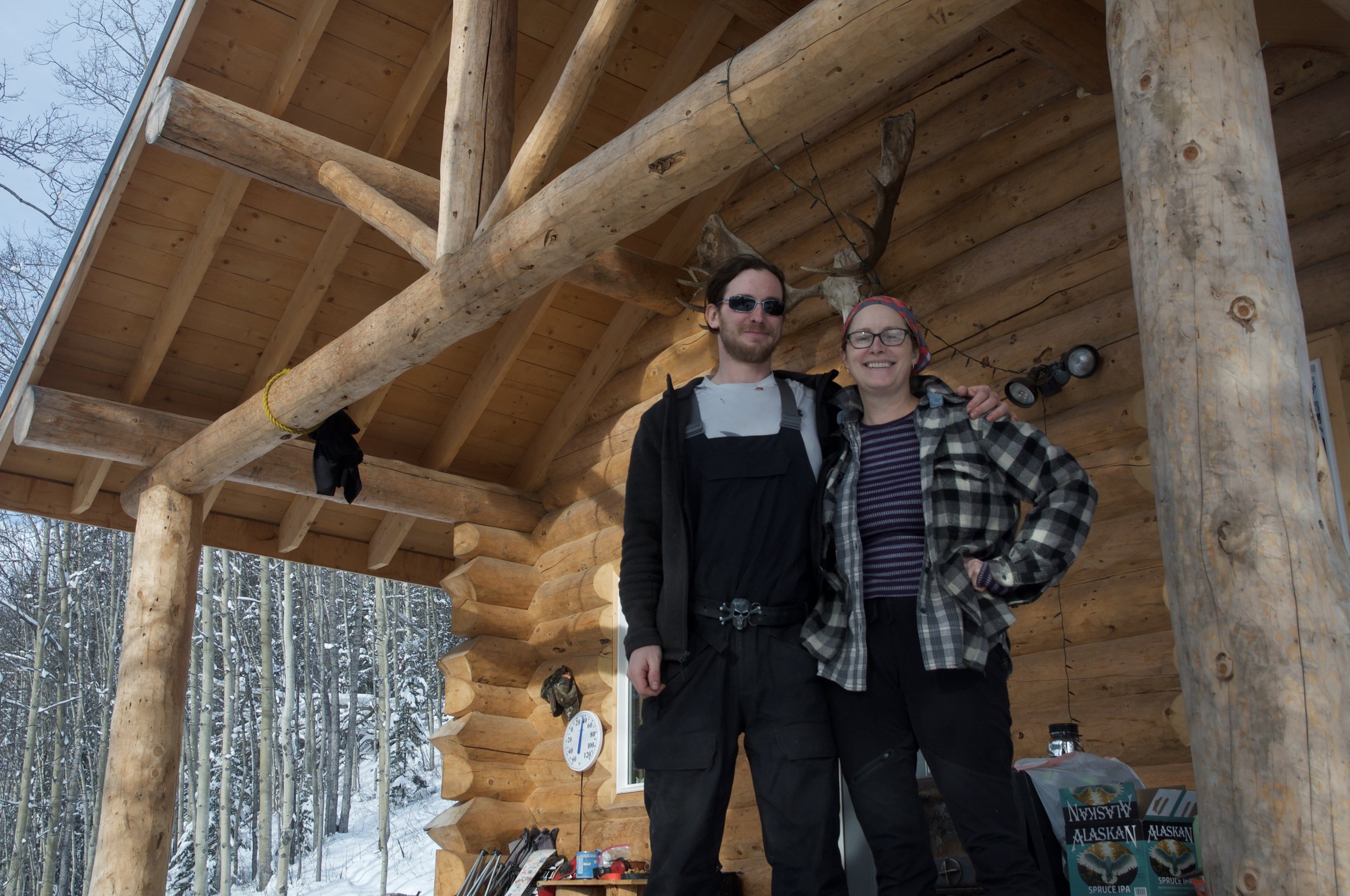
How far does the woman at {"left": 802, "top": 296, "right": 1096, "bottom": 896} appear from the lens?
2463mm

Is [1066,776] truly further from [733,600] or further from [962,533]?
[733,600]

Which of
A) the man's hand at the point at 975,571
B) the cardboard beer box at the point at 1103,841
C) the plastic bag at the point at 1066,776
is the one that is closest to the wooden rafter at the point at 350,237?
the man's hand at the point at 975,571

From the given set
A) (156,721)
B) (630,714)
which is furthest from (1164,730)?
(156,721)

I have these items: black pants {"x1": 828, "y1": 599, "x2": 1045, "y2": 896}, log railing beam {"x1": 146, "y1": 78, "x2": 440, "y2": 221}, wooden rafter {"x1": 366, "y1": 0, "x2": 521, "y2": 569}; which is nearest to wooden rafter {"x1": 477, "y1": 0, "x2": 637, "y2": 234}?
wooden rafter {"x1": 366, "y1": 0, "x2": 521, "y2": 569}

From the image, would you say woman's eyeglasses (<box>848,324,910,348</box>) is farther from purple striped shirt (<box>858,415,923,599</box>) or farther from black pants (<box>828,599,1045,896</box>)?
black pants (<box>828,599,1045,896</box>)

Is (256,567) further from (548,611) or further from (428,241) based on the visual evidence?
(428,241)

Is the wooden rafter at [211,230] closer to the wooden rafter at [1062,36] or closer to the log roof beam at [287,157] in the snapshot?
the log roof beam at [287,157]

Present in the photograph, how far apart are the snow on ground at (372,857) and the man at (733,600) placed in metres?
20.5

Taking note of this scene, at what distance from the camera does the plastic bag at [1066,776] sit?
3.16 metres

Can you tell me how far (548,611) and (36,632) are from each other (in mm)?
14027

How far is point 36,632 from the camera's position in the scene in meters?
17.9

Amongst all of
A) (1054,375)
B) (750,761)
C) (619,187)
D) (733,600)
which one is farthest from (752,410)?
(1054,375)

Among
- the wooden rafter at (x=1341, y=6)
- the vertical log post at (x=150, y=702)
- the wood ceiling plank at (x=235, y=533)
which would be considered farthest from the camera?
the wood ceiling plank at (x=235, y=533)

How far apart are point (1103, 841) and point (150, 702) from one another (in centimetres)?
505
